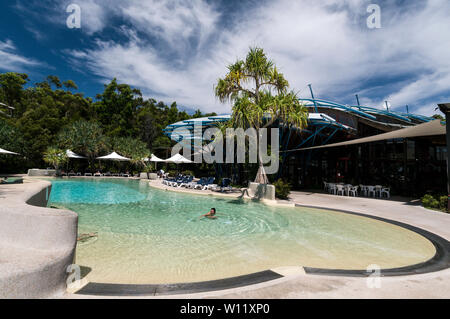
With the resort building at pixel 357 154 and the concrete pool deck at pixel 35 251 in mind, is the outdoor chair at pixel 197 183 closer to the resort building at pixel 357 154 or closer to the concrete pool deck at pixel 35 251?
the resort building at pixel 357 154

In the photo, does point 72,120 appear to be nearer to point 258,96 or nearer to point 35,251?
point 258,96

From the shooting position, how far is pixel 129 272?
144 inches

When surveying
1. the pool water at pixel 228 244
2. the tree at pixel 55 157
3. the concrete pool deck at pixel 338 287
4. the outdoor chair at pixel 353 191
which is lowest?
the pool water at pixel 228 244

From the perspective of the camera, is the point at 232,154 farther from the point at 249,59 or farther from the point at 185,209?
the point at 185,209

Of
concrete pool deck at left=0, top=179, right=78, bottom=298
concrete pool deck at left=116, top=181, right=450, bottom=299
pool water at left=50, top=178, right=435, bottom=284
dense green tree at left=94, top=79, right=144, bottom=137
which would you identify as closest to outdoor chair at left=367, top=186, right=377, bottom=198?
pool water at left=50, top=178, right=435, bottom=284

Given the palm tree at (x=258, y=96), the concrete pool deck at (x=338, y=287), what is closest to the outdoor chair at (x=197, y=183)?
the palm tree at (x=258, y=96)

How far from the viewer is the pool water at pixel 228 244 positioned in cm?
389

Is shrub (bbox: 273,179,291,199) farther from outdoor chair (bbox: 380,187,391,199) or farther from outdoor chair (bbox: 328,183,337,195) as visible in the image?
outdoor chair (bbox: 380,187,391,199)

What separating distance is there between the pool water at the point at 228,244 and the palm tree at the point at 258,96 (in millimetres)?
5080

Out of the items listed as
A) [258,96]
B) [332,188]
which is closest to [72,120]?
[258,96]

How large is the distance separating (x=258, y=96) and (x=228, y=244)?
9.20 m

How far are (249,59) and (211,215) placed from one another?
8.60 metres
